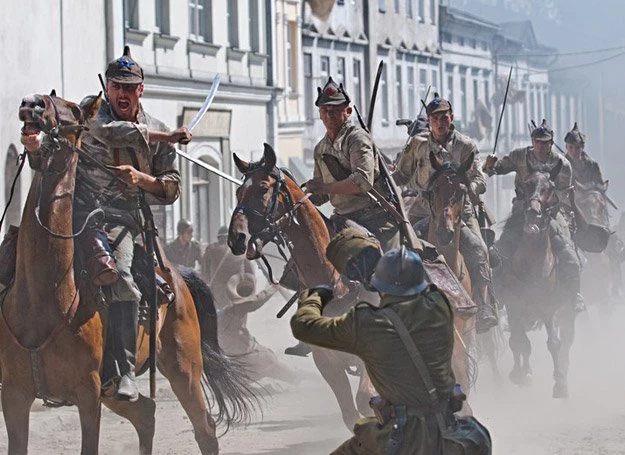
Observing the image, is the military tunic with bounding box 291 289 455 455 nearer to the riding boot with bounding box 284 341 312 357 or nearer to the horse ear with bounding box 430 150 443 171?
the riding boot with bounding box 284 341 312 357

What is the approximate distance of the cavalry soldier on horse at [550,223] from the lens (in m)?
16.6

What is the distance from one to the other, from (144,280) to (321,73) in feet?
111

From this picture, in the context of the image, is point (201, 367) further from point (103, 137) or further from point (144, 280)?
point (103, 137)

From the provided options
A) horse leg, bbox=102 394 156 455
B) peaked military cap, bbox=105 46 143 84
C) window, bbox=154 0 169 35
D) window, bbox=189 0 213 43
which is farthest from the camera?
window, bbox=189 0 213 43

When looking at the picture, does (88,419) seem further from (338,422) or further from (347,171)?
(338,422)

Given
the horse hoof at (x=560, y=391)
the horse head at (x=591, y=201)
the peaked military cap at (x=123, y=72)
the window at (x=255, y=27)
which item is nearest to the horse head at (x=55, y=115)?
the peaked military cap at (x=123, y=72)

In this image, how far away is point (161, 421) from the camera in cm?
1436

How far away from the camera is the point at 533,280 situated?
16422 millimetres

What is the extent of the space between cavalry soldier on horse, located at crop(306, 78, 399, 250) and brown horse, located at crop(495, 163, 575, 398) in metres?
4.16

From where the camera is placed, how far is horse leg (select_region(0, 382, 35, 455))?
9398 mm

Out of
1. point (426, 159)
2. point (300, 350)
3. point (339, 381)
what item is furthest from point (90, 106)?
point (426, 159)

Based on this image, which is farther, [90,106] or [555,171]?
[555,171]

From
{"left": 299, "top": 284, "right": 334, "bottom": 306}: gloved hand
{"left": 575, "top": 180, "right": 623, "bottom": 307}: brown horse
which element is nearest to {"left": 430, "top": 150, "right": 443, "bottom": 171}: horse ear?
{"left": 299, "top": 284, "right": 334, "bottom": 306}: gloved hand

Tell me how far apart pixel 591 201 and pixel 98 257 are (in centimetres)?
1275
